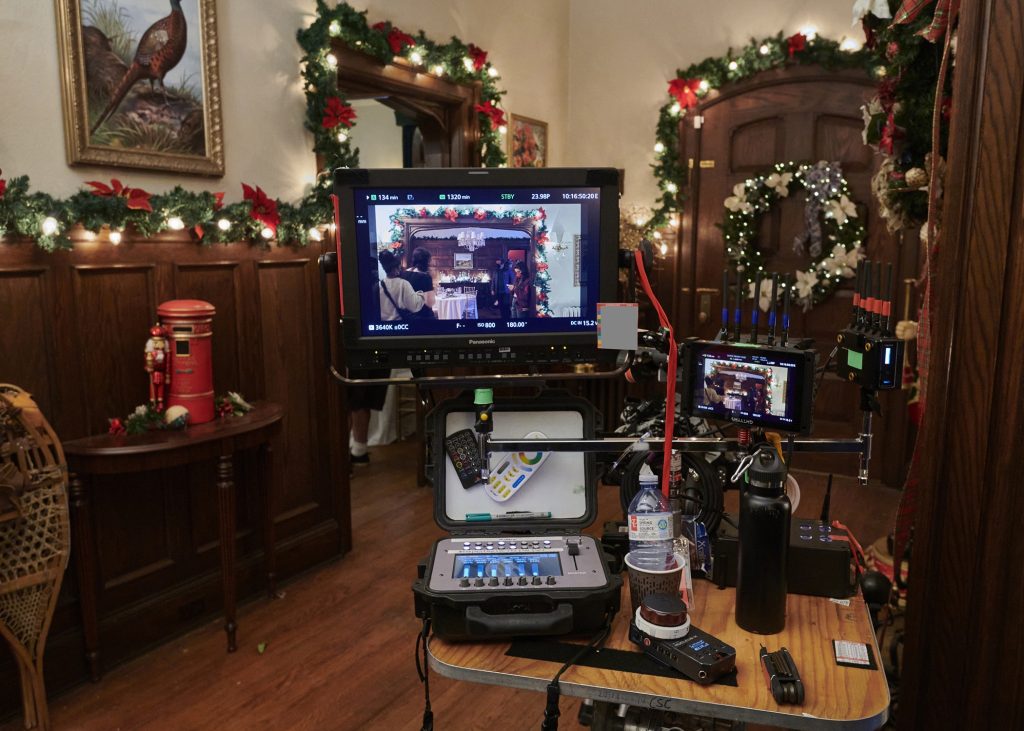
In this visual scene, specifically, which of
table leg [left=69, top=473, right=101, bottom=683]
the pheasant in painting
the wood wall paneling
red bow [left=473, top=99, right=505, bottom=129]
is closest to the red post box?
the wood wall paneling

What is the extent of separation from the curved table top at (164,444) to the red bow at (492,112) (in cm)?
236

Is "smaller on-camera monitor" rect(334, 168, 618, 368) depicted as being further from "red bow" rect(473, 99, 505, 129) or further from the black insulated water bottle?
"red bow" rect(473, 99, 505, 129)

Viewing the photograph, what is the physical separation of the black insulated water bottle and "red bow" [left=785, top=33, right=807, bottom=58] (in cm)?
412

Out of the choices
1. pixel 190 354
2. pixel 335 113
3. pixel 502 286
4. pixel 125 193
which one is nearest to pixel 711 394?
pixel 502 286

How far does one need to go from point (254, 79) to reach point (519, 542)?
244 cm

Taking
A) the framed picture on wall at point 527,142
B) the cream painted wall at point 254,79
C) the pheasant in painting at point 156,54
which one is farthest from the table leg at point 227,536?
the framed picture on wall at point 527,142

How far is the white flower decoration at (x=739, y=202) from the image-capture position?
Result: 5035mm

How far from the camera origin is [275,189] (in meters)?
3.33

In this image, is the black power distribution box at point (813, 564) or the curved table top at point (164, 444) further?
the curved table top at point (164, 444)

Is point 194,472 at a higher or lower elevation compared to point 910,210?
lower

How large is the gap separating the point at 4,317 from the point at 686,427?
2.07 meters

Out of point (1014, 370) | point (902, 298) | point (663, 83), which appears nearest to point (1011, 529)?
point (1014, 370)

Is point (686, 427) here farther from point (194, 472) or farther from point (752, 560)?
point (194, 472)

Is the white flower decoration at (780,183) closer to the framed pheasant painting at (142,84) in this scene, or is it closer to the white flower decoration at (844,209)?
the white flower decoration at (844,209)
